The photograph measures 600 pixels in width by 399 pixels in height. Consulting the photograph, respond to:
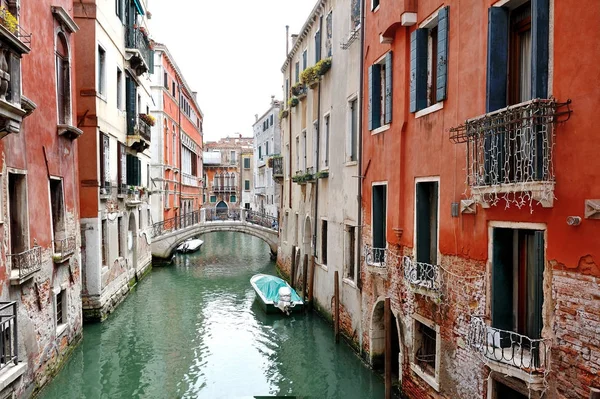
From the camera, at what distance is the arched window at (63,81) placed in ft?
30.3

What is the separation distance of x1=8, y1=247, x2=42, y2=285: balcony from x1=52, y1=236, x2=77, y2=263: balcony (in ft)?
4.01

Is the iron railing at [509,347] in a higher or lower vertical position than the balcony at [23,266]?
lower

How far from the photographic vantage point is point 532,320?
4.90m

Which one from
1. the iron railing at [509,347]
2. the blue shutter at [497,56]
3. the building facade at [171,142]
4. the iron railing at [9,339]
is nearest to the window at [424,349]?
the iron railing at [509,347]

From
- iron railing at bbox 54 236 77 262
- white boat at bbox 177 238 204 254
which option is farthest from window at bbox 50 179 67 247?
white boat at bbox 177 238 204 254

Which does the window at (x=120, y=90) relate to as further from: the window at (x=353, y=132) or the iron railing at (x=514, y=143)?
the iron railing at (x=514, y=143)

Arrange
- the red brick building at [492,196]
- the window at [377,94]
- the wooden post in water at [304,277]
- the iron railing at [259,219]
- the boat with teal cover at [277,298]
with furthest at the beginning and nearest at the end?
1. the iron railing at [259,219]
2. the wooden post in water at [304,277]
3. the boat with teal cover at [277,298]
4. the window at [377,94]
5. the red brick building at [492,196]

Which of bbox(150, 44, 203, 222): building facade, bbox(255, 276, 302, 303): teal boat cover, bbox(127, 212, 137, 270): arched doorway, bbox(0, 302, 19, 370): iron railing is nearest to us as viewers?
bbox(0, 302, 19, 370): iron railing

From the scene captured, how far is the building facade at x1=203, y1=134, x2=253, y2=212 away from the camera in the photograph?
163ft

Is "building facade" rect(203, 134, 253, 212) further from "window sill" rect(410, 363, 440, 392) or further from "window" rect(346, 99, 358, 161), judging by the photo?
"window sill" rect(410, 363, 440, 392)

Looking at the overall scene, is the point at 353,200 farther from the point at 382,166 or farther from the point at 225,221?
the point at 225,221

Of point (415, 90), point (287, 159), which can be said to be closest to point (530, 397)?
point (415, 90)

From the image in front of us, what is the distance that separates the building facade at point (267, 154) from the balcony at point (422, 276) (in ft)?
80.9

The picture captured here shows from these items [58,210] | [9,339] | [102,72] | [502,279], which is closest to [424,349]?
[502,279]
